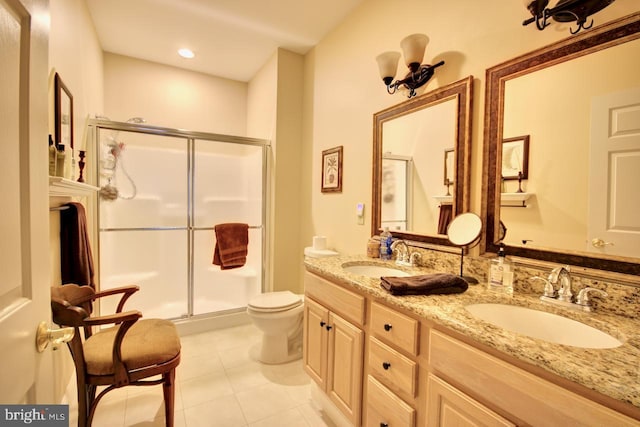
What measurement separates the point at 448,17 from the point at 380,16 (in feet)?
2.00

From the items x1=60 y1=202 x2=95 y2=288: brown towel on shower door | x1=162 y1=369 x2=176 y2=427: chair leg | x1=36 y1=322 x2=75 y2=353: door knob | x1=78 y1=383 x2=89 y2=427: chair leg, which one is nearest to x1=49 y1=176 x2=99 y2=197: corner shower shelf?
x1=60 y1=202 x2=95 y2=288: brown towel on shower door

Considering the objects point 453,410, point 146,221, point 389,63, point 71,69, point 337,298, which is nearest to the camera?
point 453,410

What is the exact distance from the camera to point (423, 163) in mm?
1738

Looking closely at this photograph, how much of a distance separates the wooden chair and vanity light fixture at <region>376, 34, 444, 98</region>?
6.17 ft

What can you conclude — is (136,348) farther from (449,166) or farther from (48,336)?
(449,166)

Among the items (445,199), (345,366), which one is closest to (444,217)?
(445,199)

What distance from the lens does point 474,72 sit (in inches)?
57.6

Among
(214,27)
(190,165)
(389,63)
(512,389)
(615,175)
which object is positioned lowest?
(512,389)

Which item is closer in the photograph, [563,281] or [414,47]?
[563,281]

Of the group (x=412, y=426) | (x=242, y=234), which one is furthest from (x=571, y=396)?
(x=242, y=234)

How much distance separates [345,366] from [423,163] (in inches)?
47.2

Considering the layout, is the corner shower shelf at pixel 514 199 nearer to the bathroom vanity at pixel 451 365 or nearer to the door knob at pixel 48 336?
the bathroom vanity at pixel 451 365

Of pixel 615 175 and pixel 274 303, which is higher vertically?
pixel 615 175

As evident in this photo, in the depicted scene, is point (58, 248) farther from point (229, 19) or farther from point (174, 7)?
point (229, 19)
